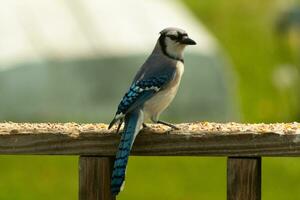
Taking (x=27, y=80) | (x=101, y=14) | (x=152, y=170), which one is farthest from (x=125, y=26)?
(x=152, y=170)

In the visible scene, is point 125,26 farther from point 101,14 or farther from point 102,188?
point 102,188

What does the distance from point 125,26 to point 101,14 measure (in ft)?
1.56

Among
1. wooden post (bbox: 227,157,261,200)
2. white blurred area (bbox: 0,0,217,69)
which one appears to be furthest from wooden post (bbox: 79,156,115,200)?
white blurred area (bbox: 0,0,217,69)

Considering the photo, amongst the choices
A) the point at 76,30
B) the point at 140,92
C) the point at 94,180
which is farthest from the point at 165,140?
the point at 76,30

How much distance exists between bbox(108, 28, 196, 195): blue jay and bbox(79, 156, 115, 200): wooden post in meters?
0.07

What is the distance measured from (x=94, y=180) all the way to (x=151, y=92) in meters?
1.14

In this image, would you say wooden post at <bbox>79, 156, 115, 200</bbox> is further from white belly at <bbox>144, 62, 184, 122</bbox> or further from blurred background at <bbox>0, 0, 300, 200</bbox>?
blurred background at <bbox>0, 0, 300, 200</bbox>

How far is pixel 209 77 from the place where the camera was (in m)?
22.6

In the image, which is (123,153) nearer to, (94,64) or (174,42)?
(174,42)

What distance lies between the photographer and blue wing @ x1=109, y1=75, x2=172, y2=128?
Answer: 6449 millimetres

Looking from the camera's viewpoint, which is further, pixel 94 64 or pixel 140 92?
pixel 94 64

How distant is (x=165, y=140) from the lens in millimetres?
5750

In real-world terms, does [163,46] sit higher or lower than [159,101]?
higher

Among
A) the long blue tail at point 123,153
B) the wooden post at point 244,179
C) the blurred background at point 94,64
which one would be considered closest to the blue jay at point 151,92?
the long blue tail at point 123,153
